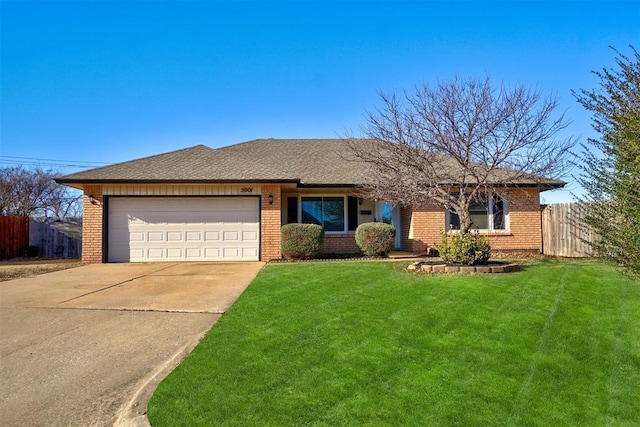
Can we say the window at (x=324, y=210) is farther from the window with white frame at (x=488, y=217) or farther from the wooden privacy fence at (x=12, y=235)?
the wooden privacy fence at (x=12, y=235)

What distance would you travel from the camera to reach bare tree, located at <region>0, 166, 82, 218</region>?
96.6ft

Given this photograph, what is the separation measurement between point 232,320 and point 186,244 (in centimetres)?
840

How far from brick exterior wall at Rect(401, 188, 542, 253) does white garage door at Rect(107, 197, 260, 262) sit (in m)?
5.64

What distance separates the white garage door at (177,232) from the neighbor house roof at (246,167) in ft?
2.76

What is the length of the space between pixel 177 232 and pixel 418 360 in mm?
11100

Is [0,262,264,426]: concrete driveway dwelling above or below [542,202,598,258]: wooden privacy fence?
below

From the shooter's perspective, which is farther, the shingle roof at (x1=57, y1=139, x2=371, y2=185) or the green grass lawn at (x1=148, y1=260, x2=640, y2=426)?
the shingle roof at (x1=57, y1=139, x2=371, y2=185)

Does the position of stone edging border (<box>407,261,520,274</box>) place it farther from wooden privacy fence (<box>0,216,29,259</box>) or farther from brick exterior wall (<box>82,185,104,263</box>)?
wooden privacy fence (<box>0,216,29,259</box>)

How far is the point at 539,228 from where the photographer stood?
1502cm

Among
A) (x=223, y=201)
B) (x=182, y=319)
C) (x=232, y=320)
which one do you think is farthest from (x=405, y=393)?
(x=223, y=201)

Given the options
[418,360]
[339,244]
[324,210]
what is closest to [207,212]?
[324,210]

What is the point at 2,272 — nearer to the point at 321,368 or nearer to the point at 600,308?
the point at 321,368

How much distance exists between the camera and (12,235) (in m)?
17.3

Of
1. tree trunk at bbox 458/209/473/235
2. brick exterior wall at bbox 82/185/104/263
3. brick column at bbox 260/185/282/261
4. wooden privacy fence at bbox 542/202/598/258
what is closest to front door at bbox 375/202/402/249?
brick column at bbox 260/185/282/261
